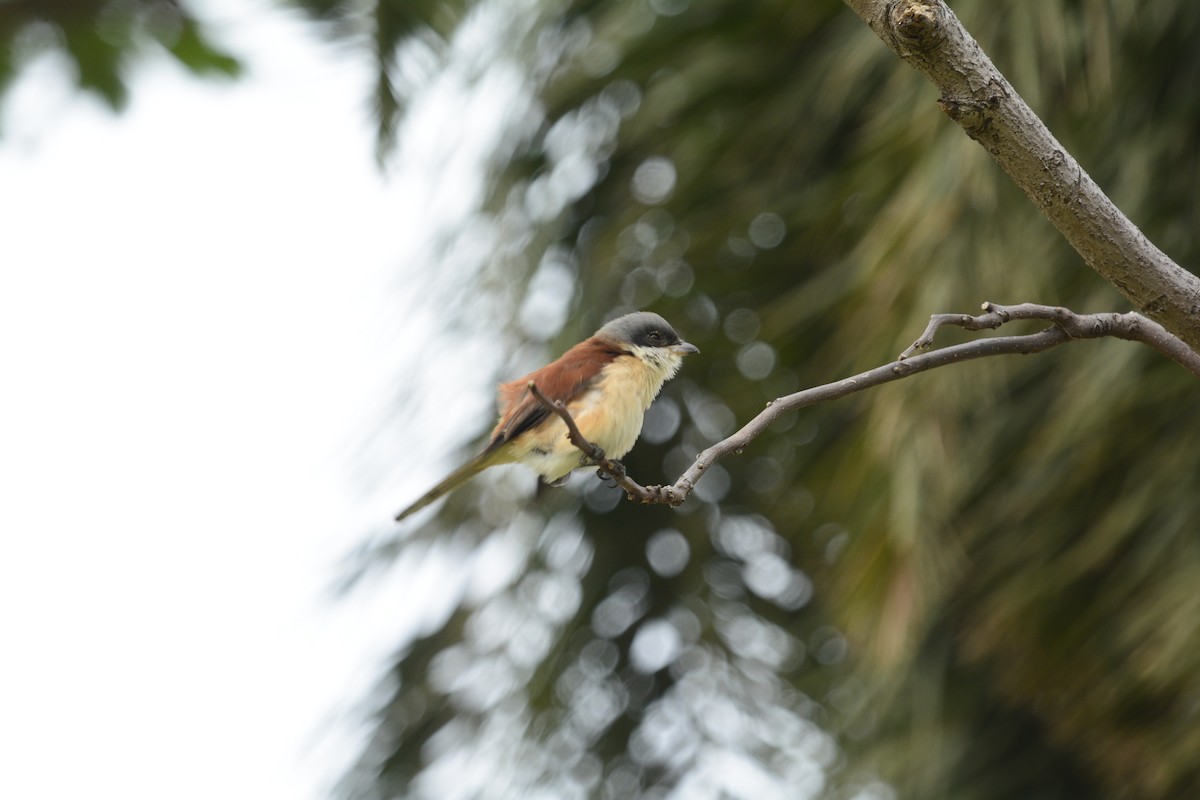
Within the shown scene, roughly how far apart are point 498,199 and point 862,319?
141 centimetres

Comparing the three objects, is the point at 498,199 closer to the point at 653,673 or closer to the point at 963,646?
the point at 653,673

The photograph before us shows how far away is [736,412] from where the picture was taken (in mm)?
4504

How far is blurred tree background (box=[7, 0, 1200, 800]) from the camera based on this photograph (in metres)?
3.31

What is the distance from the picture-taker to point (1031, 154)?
157cm

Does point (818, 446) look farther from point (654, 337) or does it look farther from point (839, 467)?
point (654, 337)

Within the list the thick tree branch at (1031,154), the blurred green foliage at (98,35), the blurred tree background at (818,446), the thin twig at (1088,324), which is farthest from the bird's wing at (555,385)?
the thick tree branch at (1031,154)

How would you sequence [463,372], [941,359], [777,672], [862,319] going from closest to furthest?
[941,359]
[862,319]
[463,372]
[777,672]

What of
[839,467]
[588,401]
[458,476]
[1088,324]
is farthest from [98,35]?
[1088,324]

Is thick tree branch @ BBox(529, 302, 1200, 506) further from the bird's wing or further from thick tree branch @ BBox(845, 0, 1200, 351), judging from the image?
the bird's wing

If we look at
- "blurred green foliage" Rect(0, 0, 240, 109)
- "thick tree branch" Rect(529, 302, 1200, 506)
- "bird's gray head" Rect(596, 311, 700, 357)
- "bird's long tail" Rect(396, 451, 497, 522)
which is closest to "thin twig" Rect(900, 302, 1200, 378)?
"thick tree branch" Rect(529, 302, 1200, 506)

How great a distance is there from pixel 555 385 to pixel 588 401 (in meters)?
0.11

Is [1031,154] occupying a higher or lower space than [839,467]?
higher

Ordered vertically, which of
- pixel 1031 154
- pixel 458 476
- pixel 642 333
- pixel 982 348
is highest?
pixel 1031 154

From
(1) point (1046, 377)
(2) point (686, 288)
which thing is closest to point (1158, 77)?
(1) point (1046, 377)
